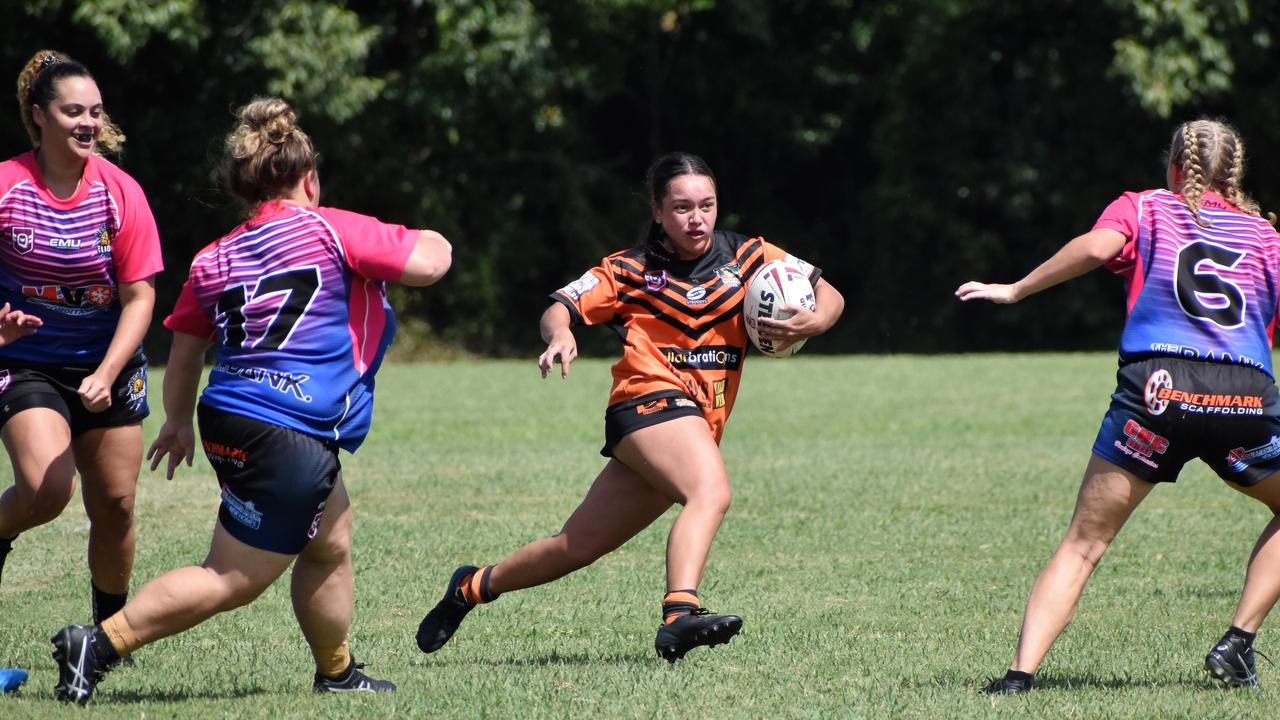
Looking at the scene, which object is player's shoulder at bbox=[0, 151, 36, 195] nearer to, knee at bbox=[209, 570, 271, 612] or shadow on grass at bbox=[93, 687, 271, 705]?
knee at bbox=[209, 570, 271, 612]

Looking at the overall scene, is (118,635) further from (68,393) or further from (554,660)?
(554,660)

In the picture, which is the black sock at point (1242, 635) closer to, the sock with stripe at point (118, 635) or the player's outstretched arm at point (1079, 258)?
the player's outstretched arm at point (1079, 258)

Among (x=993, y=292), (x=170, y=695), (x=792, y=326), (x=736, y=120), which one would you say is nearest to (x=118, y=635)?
(x=170, y=695)

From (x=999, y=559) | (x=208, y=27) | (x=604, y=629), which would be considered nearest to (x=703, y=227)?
(x=604, y=629)

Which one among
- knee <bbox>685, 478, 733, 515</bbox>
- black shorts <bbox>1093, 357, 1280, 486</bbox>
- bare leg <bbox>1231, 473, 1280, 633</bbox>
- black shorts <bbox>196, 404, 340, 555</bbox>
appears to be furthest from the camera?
knee <bbox>685, 478, 733, 515</bbox>

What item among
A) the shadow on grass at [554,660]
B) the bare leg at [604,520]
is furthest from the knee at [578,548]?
the shadow on grass at [554,660]

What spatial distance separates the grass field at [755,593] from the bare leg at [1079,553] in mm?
179

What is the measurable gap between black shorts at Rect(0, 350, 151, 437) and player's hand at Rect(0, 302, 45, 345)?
0.88 ft

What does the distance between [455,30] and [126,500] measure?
18626 mm

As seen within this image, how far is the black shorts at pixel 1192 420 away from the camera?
4738 mm

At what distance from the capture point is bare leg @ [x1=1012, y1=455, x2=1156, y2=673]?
4816 millimetres

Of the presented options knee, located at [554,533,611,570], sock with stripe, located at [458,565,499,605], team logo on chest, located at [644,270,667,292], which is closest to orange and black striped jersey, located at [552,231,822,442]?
team logo on chest, located at [644,270,667,292]

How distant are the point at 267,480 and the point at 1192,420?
9.09 ft

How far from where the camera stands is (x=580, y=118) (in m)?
30.2
